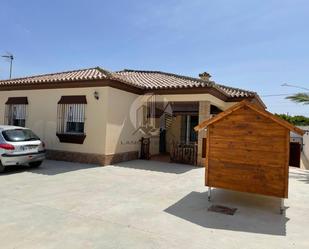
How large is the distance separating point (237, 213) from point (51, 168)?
717 cm

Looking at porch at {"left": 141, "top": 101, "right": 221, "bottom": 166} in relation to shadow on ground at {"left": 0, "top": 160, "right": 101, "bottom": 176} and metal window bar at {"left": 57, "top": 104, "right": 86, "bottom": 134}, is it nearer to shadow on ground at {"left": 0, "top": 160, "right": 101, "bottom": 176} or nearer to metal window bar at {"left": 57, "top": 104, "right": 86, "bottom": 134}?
metal window bar at {"left": 57, "top": 104, "right": 86, "bottom": 134}

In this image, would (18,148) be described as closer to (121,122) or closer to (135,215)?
(121,122)

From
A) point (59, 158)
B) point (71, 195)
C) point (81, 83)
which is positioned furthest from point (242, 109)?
point (59, 158)

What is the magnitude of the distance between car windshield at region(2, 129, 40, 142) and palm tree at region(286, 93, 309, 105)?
11774mm

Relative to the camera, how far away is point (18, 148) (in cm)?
884

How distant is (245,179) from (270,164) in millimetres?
673

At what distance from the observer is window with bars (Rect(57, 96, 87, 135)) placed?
38.3 feet

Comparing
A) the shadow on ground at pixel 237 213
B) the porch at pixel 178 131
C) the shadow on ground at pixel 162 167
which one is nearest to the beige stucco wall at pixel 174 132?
the porch at pixel 178 131

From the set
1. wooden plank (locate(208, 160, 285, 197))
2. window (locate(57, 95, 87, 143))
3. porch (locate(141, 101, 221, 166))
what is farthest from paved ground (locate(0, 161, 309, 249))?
porch (locate(141, 101, 221, 166))

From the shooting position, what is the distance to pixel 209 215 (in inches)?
217

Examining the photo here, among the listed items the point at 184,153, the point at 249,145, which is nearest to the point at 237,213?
the point at 249,145

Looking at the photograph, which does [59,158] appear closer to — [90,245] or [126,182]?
[126,182]

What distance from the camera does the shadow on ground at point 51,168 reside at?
9.30 m

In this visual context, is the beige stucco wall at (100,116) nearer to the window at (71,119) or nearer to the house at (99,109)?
the house at (99,109)
